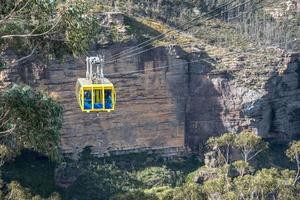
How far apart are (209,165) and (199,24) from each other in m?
12.0

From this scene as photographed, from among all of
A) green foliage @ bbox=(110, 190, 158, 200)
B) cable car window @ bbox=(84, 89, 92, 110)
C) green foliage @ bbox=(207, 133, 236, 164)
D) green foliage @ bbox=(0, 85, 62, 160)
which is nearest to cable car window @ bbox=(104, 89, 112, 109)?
cable car window @ bbox=(84, 89, 92, 110)

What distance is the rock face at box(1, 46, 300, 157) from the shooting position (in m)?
42.8

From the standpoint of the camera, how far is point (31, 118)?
14812mm

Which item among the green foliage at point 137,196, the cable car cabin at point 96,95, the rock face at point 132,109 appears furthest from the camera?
the rock face at point 132,109

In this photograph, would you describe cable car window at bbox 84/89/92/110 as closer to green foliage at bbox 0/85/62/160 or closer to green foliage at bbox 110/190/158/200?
green foliage at bbox 0/85/62/160

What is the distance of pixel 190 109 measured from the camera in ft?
154

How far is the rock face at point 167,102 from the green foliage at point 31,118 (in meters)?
26.0

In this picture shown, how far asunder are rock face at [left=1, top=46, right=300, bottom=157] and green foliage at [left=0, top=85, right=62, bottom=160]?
2598cm

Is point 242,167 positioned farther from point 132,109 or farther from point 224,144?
point 132,109

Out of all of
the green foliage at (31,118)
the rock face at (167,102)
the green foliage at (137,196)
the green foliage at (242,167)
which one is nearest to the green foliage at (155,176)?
the rock face at (167,102)

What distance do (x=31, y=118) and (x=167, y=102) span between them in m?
31.1

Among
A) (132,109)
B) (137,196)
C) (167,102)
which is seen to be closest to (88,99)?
(137,196)

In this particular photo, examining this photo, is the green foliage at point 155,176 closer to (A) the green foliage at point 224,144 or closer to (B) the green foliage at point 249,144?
(A) the green foliage at point 224,144

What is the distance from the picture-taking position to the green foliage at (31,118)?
14719 mm
